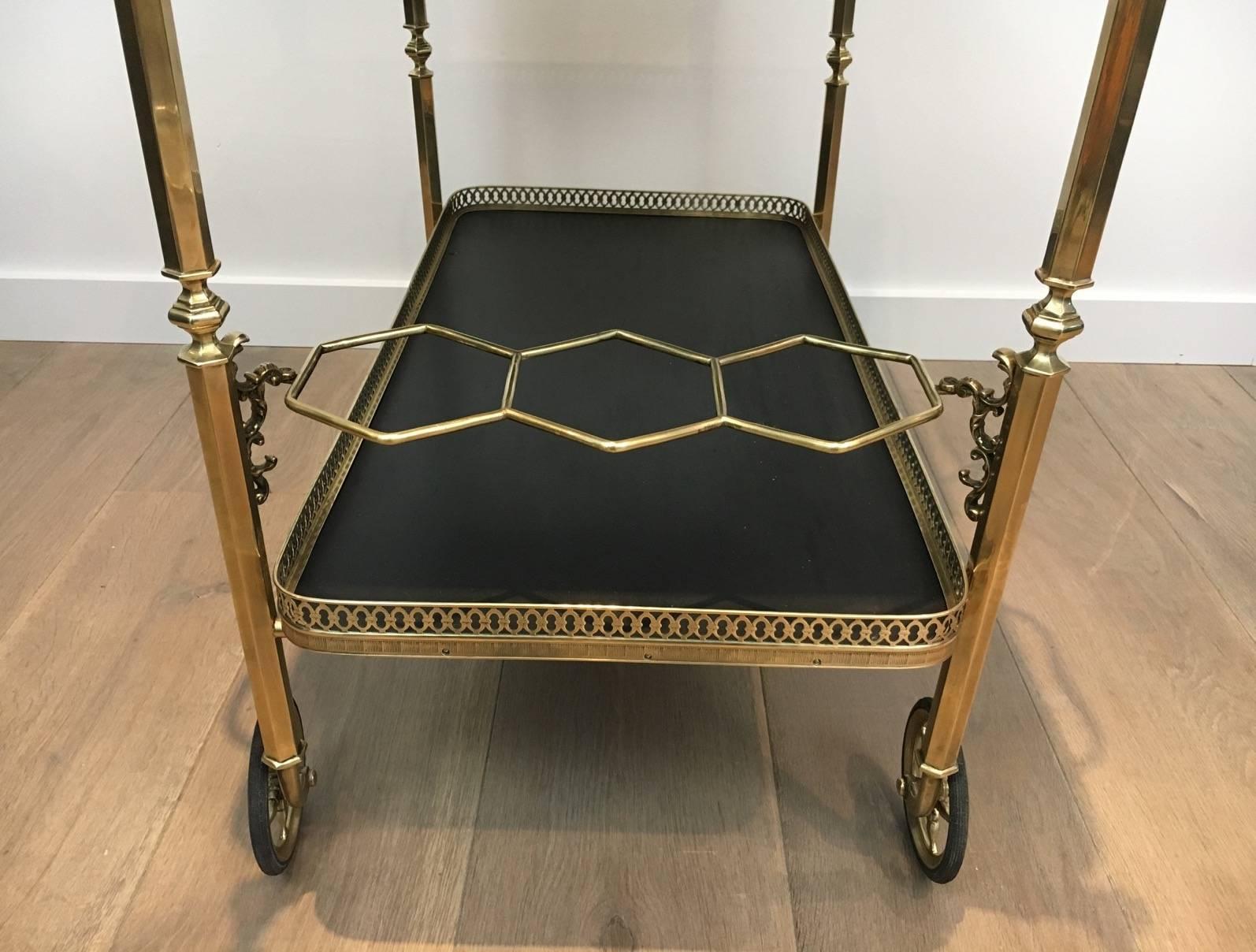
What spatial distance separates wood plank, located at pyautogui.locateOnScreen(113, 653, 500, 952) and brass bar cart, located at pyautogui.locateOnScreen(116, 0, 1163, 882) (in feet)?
0.12

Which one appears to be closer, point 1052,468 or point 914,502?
point 914,502

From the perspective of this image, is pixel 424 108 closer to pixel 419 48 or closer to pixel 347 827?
pixel 419 48

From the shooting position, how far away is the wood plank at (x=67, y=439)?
3.21 ft

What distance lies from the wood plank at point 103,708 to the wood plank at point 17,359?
0.37m

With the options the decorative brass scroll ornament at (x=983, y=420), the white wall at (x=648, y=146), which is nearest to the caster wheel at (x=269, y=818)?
the decorative brass scroll ornament at (x=983, y=420)

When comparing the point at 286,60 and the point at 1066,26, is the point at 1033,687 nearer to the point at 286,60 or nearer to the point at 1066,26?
the point at 1066,26

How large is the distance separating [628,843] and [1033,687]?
380 millimetres

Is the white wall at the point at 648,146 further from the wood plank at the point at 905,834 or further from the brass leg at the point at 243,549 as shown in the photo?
the brass leg at the point at 243,549

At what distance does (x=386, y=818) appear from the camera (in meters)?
0.72

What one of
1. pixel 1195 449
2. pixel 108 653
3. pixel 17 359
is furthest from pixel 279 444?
pixel 1195 449

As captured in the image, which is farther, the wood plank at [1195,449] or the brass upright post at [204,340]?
the wood plank at [1195,449]

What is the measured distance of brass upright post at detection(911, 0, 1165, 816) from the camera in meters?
0.44

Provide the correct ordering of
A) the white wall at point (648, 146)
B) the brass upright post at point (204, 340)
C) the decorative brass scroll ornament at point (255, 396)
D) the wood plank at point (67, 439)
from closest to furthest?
1. the brass upright post at point (204, 340)
2. the decorative brass scroll ornament at point (255, 396)
3. the wood plank at point (67, 439)
4. the white wall at point (648, 146)

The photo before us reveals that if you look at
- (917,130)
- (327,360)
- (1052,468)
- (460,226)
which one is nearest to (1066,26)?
(917,130)
